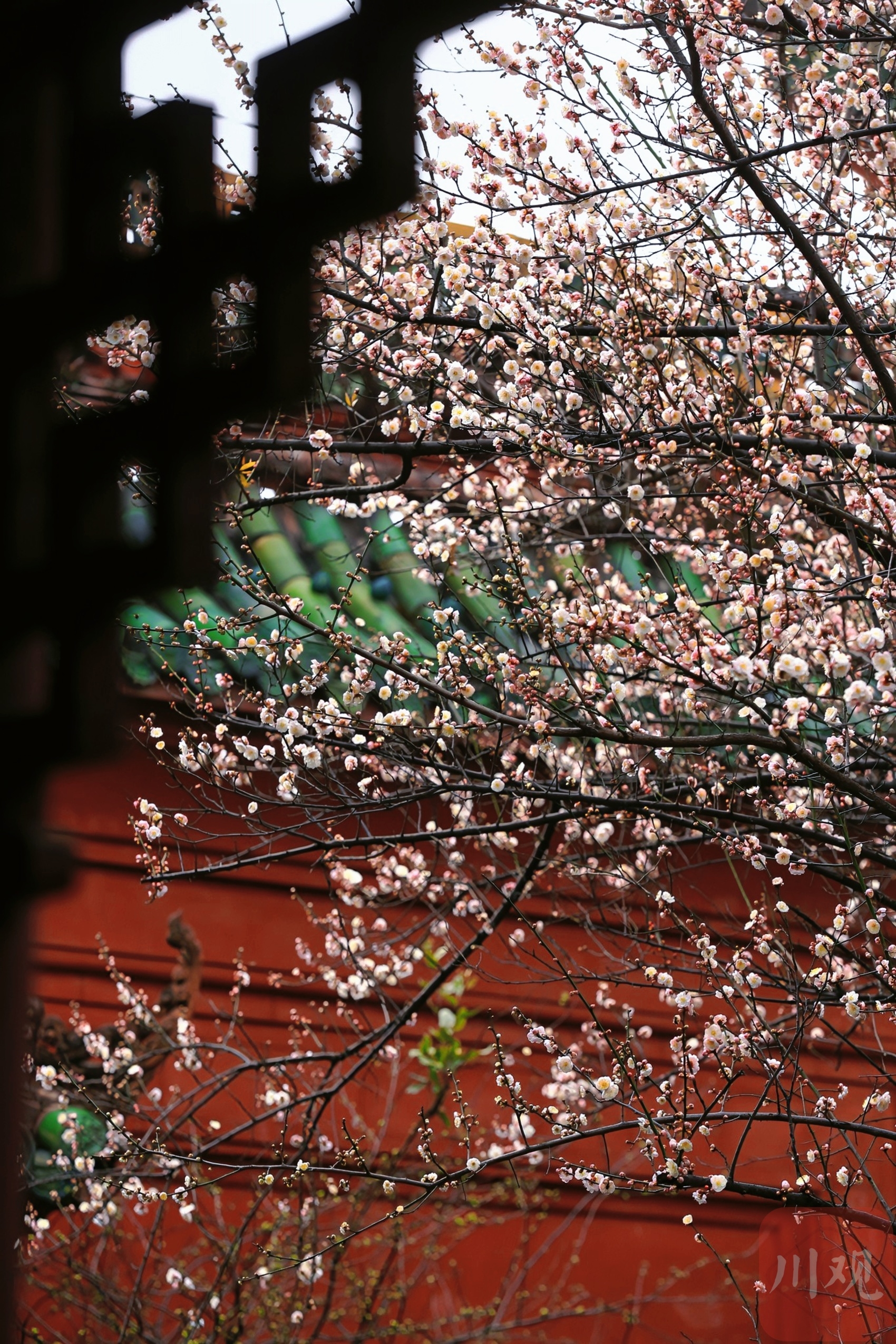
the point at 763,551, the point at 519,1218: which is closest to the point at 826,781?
the point at 763,551

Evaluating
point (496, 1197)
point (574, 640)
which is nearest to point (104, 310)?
point (574, 640)

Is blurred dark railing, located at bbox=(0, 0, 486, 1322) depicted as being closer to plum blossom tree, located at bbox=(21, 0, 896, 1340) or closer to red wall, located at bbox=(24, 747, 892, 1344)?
plum blossom tree, located at bbox=(21, 0, 896, 1340)

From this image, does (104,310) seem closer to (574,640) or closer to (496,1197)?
(574,640)

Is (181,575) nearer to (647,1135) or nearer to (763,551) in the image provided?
(647,1135)

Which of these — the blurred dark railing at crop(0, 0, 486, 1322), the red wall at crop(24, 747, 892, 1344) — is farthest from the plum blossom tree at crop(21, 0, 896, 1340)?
the blurred dark railing at crop(0, 0, 486, 1322)

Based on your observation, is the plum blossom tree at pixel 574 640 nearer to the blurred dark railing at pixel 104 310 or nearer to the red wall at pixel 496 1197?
the red wall at pixel 496 1197

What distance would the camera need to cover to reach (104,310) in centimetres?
116

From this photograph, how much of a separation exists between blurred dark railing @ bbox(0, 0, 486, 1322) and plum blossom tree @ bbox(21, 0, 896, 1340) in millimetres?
2339

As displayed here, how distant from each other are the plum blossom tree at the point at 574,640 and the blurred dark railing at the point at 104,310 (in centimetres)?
234

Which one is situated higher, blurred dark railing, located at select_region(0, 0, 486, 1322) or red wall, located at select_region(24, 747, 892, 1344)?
red wall, located at select_region(24, 747, 892, 1344)

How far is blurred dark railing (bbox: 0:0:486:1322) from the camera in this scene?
107 cm

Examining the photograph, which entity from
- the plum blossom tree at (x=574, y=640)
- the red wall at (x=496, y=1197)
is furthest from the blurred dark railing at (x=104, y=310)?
the red wall at (x=496, y=1197)

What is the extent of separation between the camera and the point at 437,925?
5527mm

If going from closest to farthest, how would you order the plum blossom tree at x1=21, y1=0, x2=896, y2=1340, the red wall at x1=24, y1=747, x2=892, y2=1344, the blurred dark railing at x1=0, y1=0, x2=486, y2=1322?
the blurred dark railing at x1=0, y1=0, x2=486, y2=1322 < the plum blossom tree at x1=21, y1=0, x2=896, y2=1340 < the red wall at x1=24, y1=747, x2=892, y2=1344
